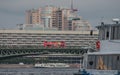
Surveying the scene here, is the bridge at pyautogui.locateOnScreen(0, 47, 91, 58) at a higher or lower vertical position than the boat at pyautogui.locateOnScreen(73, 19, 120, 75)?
lower

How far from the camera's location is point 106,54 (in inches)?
2077

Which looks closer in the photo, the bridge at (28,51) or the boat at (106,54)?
the boat at (106,54)

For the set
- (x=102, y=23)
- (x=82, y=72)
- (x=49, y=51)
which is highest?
(x=102, y=23)

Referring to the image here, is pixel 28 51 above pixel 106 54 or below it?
below

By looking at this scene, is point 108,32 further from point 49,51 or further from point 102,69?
point 49,51

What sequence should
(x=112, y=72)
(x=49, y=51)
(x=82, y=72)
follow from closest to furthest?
1. (x=112, y=72)
2. (x=82, y=72)
3. (x=49, y=51)

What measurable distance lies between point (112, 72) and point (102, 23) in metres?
5.19

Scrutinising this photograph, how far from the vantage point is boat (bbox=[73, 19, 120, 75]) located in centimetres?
5212

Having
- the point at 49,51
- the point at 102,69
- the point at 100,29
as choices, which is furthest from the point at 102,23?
the point at 49,51

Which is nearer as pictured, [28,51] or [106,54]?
[106,54]

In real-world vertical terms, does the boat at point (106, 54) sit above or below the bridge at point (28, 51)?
above

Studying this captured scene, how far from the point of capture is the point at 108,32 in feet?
177

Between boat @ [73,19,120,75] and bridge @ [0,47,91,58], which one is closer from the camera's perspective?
boat @ [73,19,120,75]

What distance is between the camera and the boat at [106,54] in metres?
52.1
